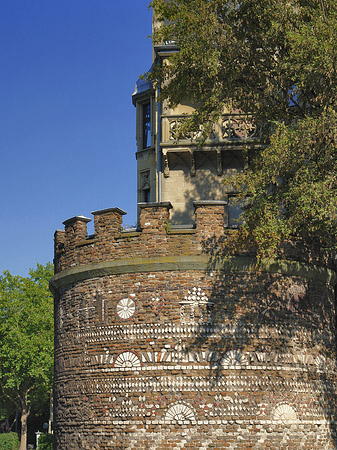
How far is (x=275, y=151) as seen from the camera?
1717 cm

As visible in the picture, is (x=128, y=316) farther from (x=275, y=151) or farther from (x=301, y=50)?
(x=301, y=50)

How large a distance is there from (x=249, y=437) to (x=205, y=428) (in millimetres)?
1049

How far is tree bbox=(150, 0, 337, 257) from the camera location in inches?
670

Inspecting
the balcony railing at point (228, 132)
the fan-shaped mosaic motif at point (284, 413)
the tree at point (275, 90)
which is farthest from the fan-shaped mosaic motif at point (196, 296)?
the balcony railing at point (228, 132)

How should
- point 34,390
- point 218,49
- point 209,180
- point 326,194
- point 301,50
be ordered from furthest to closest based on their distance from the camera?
point 34,390 → point 209,180 → point 218,49 → point 301,50 → point 326,194

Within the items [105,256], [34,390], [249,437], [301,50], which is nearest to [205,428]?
[249,437]

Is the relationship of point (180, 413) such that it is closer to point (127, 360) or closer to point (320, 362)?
point (127, 360)

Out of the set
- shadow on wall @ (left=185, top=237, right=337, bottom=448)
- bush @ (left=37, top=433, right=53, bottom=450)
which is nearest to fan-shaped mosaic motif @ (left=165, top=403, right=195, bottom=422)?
shadow on wall @ (left=185, top=237, right=337, bottom=448)

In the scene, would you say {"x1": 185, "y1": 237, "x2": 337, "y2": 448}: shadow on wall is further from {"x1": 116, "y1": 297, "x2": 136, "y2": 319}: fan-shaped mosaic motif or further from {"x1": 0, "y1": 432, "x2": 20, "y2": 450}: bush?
{"x1": 0, "y1": 432, "x2": 20, "y2": 450}: bush

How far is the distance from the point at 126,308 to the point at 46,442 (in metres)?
27.7

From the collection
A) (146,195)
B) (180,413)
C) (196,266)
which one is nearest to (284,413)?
(180,413)

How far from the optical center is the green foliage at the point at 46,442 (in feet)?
137

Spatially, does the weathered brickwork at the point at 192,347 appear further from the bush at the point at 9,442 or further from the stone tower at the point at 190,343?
the bush at the point at 9,442

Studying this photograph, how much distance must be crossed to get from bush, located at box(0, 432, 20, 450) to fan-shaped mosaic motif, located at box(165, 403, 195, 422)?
3094 centimetres
